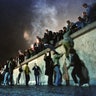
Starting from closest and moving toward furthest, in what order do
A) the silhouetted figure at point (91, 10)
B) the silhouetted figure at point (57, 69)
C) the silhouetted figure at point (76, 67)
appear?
the silhouetted figure at point (76, 67) → the silhouetted figure at point (91, 10) → the silhouetted figure at point (57, 69)

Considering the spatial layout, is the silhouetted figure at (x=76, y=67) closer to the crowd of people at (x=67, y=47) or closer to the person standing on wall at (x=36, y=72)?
the crowd of people at (x=67, y=47)

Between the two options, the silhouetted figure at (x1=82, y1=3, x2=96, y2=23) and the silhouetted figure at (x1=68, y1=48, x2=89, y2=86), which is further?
the silhouetted figure at (x1=82, y1=3, x2=96, y2=23)

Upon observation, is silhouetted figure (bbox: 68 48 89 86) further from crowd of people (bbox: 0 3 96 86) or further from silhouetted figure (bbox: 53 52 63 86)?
silhouetted figure (bbox: 53 52 63 86)

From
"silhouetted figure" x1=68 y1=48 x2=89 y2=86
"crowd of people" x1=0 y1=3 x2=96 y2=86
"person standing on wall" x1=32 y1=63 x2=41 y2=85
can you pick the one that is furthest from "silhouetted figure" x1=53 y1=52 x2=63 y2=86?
"person standing on wall" x1=32 y1=63 x2=41 y2=85

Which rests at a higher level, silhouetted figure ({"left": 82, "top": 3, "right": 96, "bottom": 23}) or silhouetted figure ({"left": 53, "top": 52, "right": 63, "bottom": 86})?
silhouetted figure ({"left": 82, "top": 3, "right": 96, "bottom": 23})

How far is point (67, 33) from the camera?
55.8 ft

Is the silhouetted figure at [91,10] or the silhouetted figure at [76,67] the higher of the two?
the silhouetted figure at [91,10]

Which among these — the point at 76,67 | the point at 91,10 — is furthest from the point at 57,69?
the point at 91,10

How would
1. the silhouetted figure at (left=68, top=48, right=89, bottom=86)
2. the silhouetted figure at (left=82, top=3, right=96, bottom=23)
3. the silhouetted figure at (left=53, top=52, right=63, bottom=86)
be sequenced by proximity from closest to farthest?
the silhouetted figure at (left=68, top=48, right=89, bottom=86) < the silhouetted figure at (left=82, top=3, right=96, bottom=23) < the silhouetted figure at (left=53, top=52, right=63, bottom=86)

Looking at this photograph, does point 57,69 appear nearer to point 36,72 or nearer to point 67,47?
point 67,47

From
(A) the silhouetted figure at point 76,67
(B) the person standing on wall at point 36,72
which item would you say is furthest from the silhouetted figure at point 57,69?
(B) the person standing on wall at point 36,72

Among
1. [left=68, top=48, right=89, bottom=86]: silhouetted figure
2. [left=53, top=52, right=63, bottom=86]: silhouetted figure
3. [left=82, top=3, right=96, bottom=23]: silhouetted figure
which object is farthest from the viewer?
[left=53, top=52, right=63, bottom=86]: silhouetted figure

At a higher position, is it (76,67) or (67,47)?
(67,47)

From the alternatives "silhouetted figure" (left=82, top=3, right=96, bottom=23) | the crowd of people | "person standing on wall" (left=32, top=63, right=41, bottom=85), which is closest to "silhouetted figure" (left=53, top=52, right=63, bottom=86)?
the crowd of people
